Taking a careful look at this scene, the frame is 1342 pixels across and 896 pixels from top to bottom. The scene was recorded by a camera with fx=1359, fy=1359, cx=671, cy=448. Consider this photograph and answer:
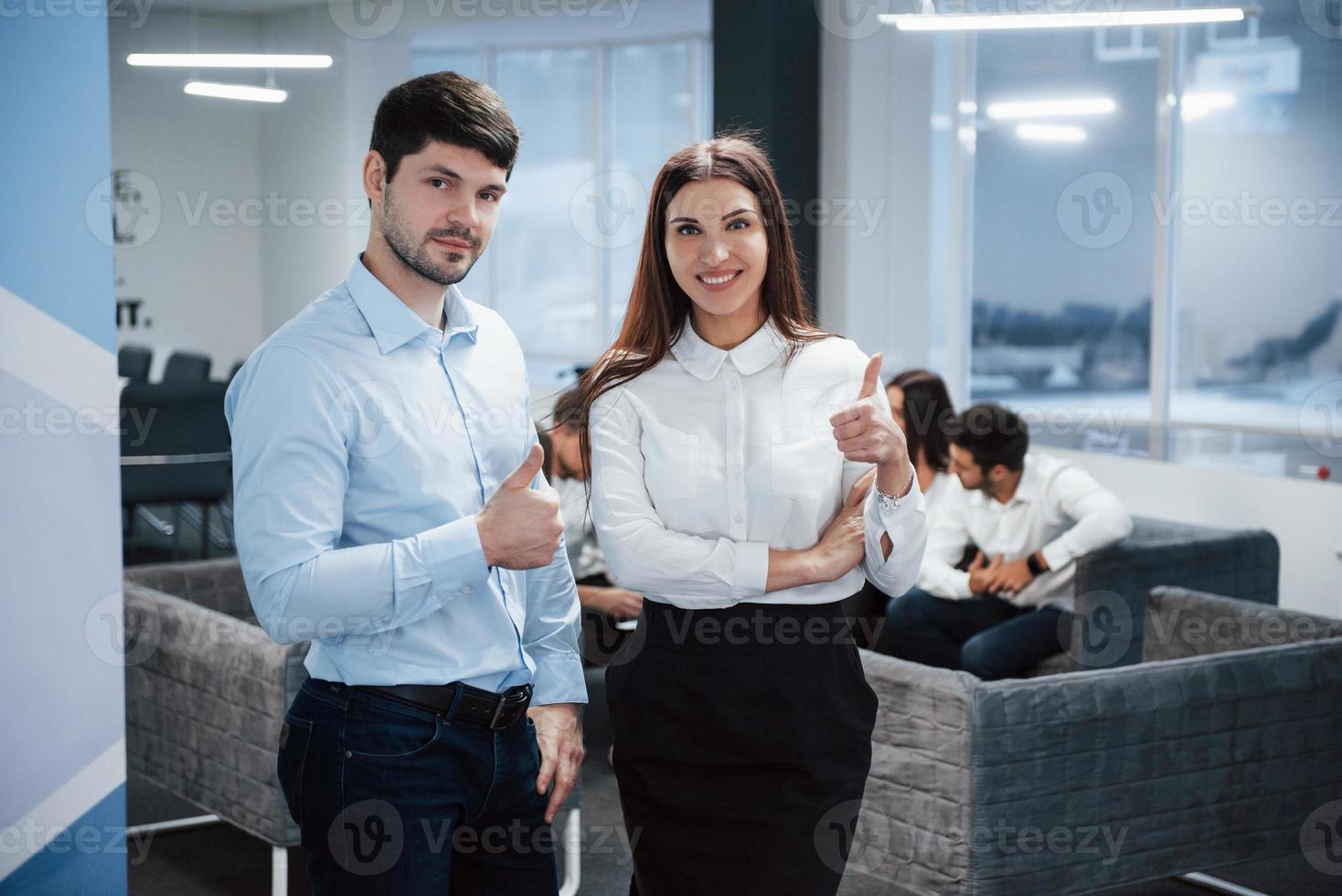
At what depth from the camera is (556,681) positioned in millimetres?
1766

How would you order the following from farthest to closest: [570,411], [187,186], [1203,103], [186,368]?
[187,186] → [186,368] → [1203,103] → [570,411]

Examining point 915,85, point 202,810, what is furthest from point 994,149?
point 202,810

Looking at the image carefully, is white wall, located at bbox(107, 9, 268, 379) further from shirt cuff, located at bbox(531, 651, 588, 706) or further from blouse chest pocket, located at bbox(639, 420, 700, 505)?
shirt cuff, located at bbox(531, 651, 588, 706)

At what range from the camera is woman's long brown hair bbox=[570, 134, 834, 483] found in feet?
6.03

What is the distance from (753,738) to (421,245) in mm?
760

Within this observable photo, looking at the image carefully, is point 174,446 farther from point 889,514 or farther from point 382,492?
point 889,514

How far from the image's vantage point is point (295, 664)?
9.05 feet

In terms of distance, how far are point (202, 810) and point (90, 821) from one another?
1.89m

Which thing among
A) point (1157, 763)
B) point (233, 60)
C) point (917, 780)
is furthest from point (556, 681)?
point (233, 60)

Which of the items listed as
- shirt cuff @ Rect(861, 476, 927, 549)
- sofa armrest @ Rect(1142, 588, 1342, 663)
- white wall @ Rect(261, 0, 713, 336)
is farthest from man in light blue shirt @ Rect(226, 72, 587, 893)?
white wall @ Rect(261, 0, 713, 336)

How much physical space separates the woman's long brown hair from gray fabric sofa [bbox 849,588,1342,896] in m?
0.88

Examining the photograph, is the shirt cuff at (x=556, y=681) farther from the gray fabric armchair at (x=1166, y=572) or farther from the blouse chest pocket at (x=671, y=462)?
the gray fabric armchair at (x=1166, y=572)

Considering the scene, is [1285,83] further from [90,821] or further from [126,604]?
[90,821]

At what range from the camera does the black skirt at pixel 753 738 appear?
1778 millimetres
